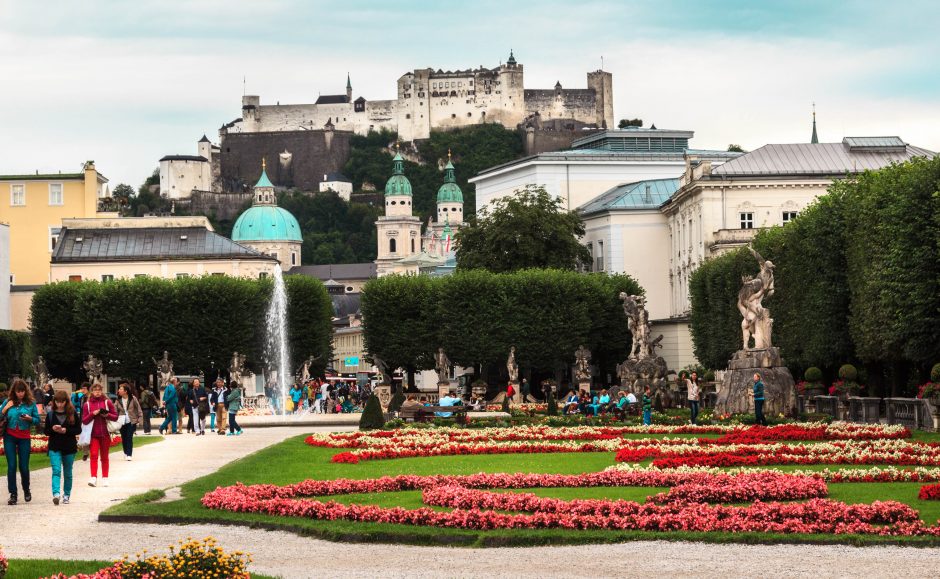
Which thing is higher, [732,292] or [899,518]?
[732,292]

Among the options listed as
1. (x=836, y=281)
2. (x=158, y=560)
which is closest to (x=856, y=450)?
(x=158, y=560)

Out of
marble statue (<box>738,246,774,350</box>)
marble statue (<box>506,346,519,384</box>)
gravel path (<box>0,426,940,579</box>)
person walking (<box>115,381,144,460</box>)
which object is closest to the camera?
gravel path (<box>0,426,940,579</box>)

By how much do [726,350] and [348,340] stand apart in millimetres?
110499

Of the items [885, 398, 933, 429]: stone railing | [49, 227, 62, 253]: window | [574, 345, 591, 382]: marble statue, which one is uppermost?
[49, 227, 62, 253]: window

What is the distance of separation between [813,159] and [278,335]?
29.5 metres

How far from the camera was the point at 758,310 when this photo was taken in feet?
158

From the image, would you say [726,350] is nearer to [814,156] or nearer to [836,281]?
[836,281]

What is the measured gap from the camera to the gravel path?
17578mm

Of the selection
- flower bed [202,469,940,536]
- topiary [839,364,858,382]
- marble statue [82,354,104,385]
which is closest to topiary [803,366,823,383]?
topiary [839,364,858,382]

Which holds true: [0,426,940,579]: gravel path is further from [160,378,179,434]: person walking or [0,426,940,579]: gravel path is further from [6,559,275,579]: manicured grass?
[160,378,179,434]: person walking

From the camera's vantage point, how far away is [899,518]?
20438mm

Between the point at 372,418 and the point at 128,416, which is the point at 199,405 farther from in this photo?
the point at 128,416

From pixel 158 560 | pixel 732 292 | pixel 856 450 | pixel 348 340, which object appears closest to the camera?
pixel 158 560

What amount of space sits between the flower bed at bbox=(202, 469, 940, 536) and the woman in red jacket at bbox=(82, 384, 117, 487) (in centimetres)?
345
